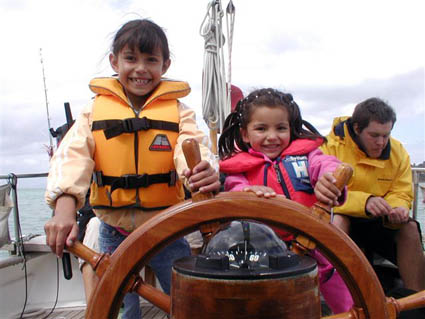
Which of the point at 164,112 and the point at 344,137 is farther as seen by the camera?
the point at 344,137

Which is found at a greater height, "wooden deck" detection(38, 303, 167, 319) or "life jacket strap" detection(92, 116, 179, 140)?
"life jacket strap" detection(92, 116, 179, 140)

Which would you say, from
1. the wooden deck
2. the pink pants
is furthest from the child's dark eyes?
the wooden deck

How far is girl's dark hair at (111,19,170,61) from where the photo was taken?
133cm

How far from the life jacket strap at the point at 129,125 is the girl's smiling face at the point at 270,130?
28cm

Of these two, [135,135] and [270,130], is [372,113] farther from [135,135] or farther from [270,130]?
[135,135]

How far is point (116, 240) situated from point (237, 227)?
81 centimetres

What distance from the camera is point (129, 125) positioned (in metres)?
1.41

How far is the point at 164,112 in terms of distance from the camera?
1441 mm

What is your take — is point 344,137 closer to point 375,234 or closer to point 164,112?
point 375,234

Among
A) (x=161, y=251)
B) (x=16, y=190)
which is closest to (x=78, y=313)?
(x=16, y=190)

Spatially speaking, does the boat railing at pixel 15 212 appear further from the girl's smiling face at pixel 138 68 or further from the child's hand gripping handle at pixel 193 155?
the child's hand gripping handle at pixel 193 155

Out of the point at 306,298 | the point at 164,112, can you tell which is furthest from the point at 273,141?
the point at 306,298

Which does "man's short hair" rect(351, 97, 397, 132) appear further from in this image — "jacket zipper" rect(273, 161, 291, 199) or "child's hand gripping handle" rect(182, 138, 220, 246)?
"child's hand gripping handle" rect(182, 138, 220, 246)

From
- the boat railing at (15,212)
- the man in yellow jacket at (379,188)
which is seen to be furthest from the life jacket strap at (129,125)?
the boat railing at (15,212)
